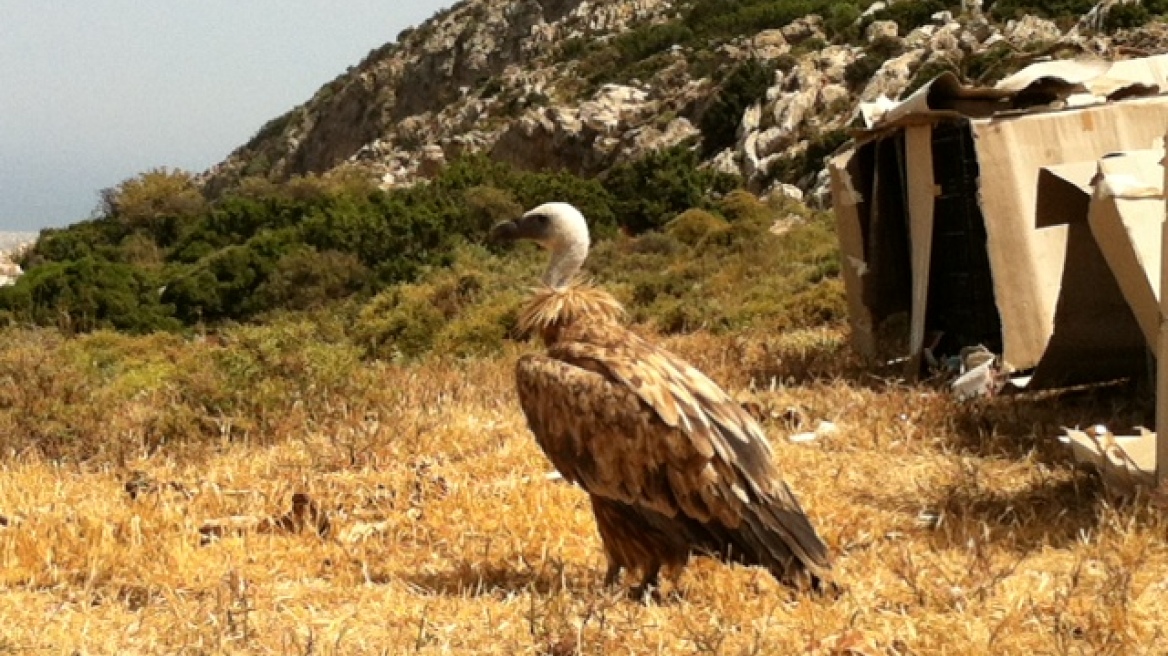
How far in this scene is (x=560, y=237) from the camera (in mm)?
5391

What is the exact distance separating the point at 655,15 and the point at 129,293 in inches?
2001

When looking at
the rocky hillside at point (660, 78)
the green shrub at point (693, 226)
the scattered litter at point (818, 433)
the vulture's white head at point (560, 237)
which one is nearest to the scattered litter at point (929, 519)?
the scattered litter at point (818, 433)

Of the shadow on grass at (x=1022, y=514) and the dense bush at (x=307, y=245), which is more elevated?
the dense bush at (x=307, y=245)

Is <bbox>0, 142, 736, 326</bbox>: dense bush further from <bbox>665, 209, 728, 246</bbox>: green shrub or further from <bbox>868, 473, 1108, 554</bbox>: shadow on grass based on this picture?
<bbox>868, 473, 1108, 554</bbox>: shadow on grass

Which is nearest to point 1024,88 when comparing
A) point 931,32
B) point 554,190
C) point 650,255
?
point 650,255

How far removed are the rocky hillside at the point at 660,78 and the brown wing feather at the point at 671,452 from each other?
6886 millimetres

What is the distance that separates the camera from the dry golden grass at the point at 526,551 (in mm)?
3852

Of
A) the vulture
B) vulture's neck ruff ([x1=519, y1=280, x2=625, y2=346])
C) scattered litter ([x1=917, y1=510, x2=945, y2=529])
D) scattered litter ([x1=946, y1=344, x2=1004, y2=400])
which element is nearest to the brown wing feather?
the vulture

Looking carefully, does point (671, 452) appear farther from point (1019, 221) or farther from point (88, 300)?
point (88, 300)

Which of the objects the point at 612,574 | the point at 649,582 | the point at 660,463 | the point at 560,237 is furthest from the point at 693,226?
the point at 660,463

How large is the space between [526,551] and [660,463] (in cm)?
108

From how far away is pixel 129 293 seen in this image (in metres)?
30.3

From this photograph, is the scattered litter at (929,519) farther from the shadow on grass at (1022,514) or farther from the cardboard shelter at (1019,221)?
the cardboard shelter at (1019,221)

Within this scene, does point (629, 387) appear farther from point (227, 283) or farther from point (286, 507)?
point (227, 283)
